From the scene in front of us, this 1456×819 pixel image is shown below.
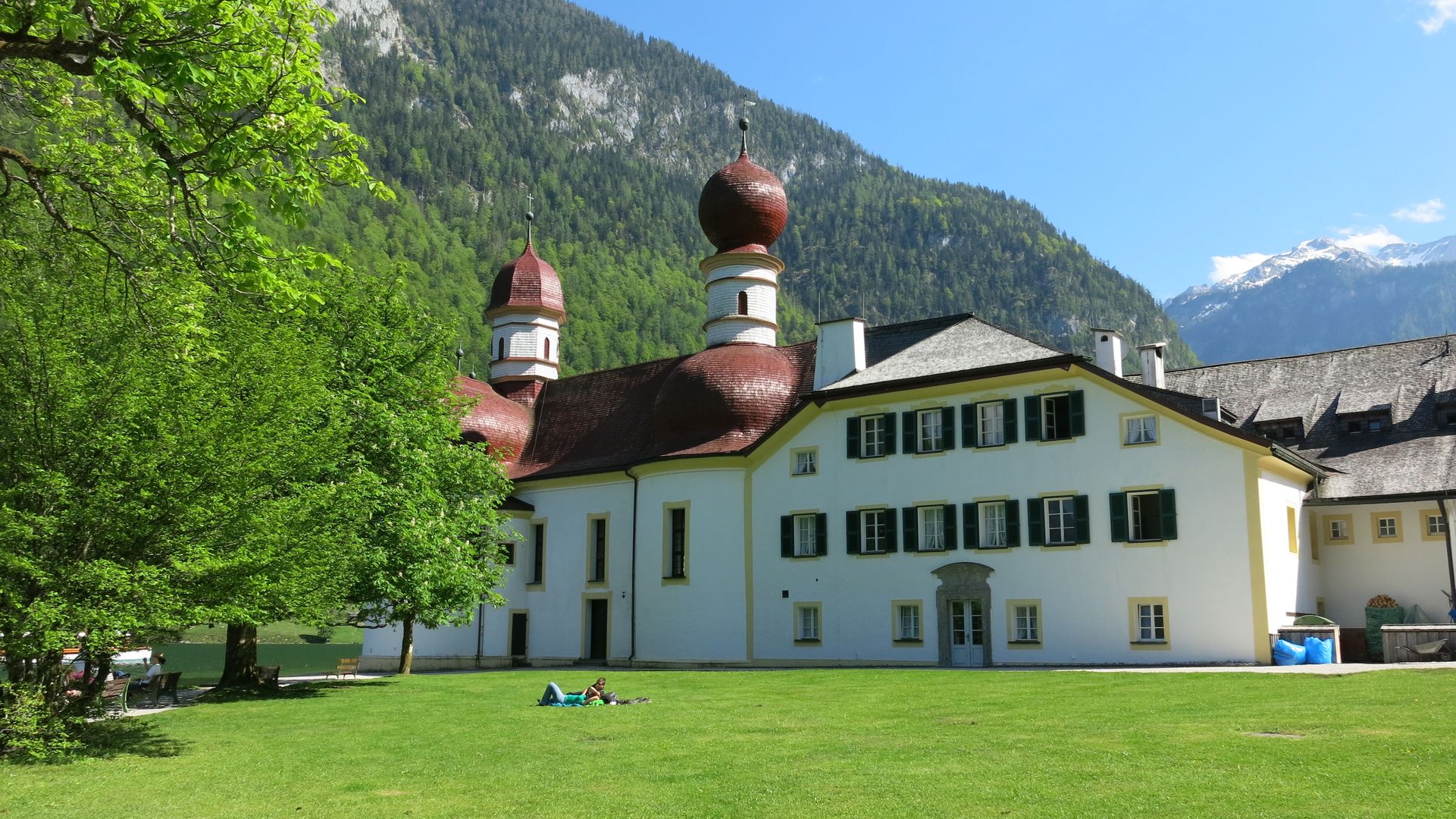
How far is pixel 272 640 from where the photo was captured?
10888 centimetres

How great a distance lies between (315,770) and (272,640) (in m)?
104

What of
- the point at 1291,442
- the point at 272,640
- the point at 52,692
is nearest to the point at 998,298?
the point at 272,640

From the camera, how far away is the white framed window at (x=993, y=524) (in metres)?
29.5

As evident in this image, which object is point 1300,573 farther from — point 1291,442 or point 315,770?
point 315,770

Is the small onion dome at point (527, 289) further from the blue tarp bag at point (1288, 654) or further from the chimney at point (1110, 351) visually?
the blue tarp bag at point (1288, 654)

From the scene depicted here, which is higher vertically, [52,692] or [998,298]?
[998,298]

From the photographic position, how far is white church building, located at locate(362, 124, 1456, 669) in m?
27.4

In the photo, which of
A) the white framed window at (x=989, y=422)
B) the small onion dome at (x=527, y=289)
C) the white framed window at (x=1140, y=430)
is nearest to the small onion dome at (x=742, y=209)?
the small onion dome at (x=527, y=289)

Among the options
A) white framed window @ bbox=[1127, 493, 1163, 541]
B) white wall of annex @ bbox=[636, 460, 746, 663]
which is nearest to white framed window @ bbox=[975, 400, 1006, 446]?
white framed window @ bbox=[1127, 493, 1163, 541]

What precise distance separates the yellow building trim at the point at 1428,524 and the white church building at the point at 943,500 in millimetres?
50

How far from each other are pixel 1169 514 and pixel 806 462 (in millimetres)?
9936

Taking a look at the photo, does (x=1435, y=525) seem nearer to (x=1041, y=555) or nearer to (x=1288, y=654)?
(x=1288, y=654)

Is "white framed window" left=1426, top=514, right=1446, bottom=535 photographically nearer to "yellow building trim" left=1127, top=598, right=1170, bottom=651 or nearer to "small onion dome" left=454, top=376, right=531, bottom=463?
"yellow building trim" left=1127, top=598, right=1170, bottom=651

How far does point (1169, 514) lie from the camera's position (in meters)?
27.2
